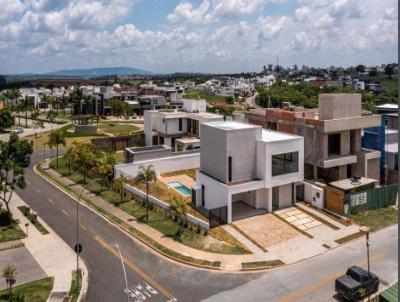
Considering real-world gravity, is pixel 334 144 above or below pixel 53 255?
above

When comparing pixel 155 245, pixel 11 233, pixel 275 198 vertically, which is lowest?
pixel 155 245

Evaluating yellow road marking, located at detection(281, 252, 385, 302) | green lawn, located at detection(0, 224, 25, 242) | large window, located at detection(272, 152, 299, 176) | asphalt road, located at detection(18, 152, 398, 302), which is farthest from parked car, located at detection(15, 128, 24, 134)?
yellow road marking, located at detection(281, 252, 385, 302)

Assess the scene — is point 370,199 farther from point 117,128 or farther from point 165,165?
point 117,128

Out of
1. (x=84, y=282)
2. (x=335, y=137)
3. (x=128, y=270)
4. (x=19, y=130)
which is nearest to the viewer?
(x=84, y=282)

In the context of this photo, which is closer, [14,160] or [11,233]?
[11,233]

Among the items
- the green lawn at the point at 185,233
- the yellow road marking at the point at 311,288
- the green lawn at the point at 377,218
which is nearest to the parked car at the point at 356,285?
the yellow road marking at the point at 311,288

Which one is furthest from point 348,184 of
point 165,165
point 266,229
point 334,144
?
point 165,165

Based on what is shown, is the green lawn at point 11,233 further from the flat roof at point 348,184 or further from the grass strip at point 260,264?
the flat roof at point 348,184
